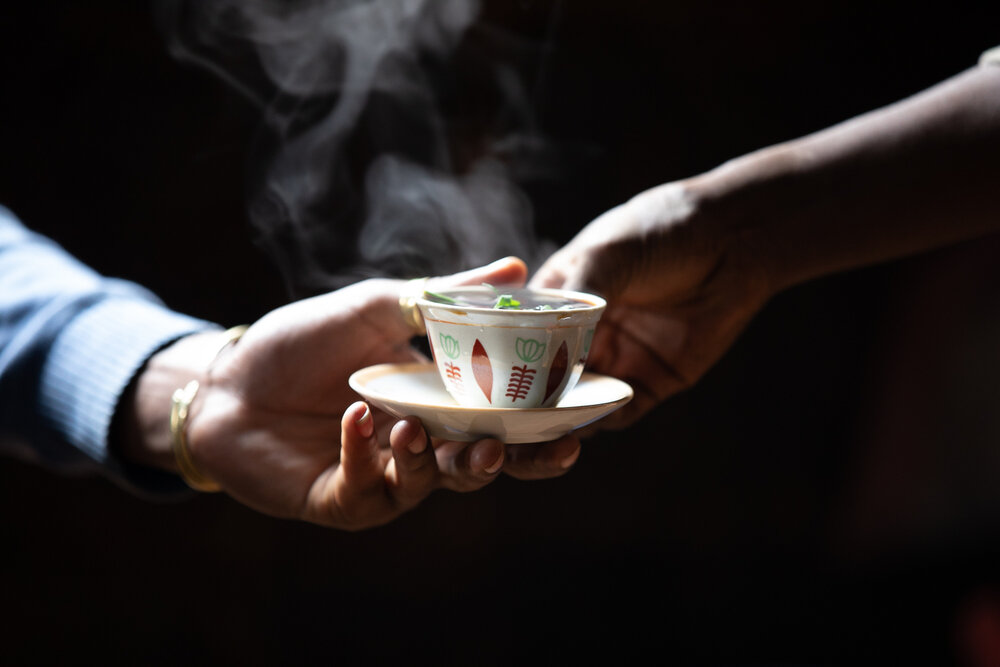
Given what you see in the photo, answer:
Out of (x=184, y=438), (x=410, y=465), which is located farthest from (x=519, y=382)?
(x=184, y=438)

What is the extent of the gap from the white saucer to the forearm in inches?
17.9

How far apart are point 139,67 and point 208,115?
161 millimetres

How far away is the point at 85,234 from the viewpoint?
5.33 feet

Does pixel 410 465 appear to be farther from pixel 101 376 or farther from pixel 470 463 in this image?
pixel 101 376

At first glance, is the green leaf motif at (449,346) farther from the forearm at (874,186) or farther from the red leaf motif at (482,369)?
the forearm at (874,186)

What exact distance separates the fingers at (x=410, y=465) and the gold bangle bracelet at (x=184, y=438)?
32 centimetres

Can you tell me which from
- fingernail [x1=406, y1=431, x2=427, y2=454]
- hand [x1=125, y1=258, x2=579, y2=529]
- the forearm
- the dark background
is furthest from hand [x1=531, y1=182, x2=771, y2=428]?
the dark background

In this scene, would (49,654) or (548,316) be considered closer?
(548,316)

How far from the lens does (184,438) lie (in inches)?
41.3

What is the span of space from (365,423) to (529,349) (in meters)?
0.19

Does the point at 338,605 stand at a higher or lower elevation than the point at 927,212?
lower

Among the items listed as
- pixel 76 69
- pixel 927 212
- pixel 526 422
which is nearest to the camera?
pixel 526 422

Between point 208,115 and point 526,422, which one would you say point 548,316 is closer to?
point 526,422

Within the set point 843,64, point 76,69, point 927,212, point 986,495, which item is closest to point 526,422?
point 927,212
